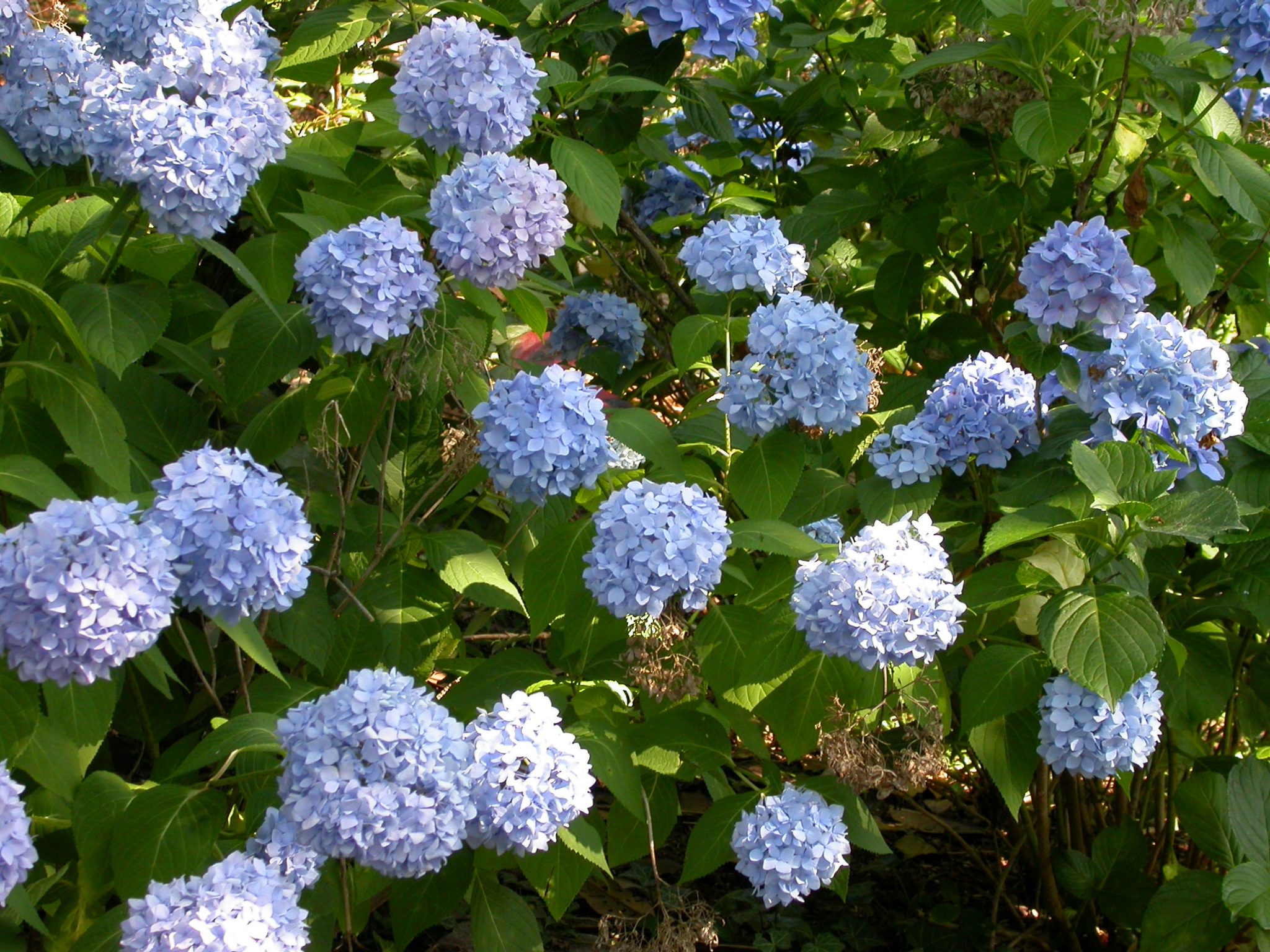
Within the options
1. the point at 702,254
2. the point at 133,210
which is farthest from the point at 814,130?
the point at 133,210

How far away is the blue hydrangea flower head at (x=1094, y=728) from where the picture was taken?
6.52ft

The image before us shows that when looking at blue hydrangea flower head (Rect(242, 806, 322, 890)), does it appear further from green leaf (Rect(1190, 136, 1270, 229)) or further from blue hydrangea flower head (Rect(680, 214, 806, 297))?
green leaf (Rect(1190, 136, 1270, 229))

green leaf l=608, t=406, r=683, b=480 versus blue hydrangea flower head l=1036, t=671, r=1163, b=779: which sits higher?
green leaf l=608, t=406, r=683, b=480

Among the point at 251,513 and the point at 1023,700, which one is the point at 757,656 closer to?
the point at 1023,700

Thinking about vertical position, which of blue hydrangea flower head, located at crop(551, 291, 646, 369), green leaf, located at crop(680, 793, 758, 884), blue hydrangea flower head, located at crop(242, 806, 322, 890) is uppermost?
blue hydrangea flower head, located at crop(242, 806, 322, 890)

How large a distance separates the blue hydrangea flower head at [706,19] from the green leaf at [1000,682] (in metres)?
1.16

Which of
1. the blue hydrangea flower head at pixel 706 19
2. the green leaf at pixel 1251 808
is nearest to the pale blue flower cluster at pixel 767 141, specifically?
the blue hydrangea flower head at pixel 706 19

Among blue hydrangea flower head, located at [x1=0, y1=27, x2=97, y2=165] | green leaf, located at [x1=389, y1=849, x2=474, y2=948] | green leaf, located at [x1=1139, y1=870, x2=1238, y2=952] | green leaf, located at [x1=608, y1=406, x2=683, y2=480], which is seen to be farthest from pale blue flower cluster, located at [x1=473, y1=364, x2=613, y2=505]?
green leaf, located at [x1=1139, y1=870, x2=1238, y2=952]

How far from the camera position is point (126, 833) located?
173 cm

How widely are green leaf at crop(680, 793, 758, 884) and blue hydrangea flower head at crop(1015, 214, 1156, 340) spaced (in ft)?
3.06

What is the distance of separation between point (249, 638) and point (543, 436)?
19.2 inches

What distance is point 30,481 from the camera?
5.32ft

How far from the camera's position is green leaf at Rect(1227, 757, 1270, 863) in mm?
2250

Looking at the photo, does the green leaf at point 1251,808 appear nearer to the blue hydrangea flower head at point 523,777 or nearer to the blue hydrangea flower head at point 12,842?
the blue hydrangea flower head at point 523,777
